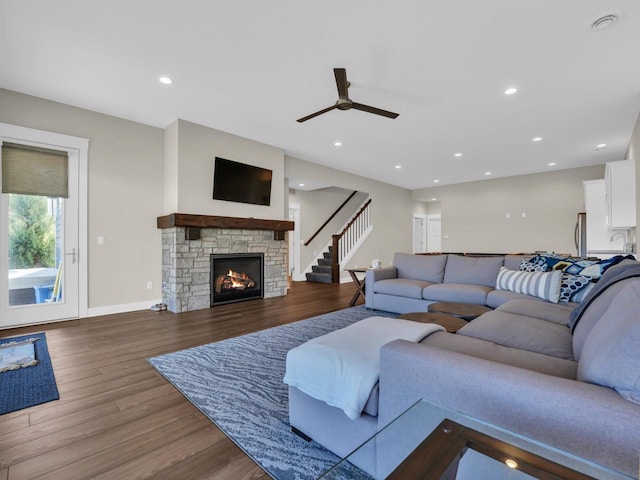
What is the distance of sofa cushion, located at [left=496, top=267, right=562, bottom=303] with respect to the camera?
3.05m

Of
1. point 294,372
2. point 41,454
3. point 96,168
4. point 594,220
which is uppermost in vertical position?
point 96,168

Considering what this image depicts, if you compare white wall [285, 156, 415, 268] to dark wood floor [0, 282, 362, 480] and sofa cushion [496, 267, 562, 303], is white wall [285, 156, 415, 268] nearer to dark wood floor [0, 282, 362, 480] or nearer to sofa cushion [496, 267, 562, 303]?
sofa cushion [496, 267, 562, 303]

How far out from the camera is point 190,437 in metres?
1.66

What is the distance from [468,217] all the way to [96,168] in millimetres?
8857

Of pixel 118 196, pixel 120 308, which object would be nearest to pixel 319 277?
pixel 120 308

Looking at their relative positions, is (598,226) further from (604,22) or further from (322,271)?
(322,271)

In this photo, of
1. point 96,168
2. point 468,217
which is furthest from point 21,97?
point 468,217

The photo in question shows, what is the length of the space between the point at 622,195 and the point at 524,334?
4.06 meters

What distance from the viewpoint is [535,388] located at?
35.7 inches

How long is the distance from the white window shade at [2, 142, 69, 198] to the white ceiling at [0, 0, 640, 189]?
2.31 ft

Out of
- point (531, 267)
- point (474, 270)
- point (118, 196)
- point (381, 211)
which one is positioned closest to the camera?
point (531, 267)

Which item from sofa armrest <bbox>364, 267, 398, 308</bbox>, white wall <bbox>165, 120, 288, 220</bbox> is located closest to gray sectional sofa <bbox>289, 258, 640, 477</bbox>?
sofa armrest <bbox>364, 267, 398, 308</bbox>

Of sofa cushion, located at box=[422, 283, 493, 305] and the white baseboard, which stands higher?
sofa cushion, located at box=[422, 283, 493, 305]

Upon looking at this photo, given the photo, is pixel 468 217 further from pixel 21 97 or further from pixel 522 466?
pixel 21 97
